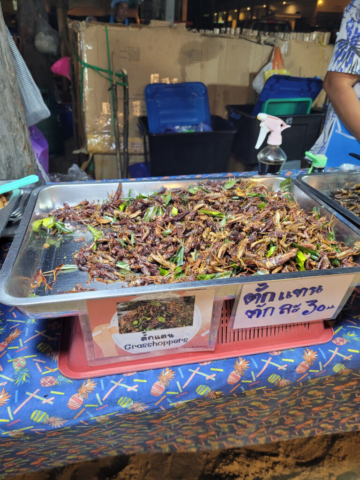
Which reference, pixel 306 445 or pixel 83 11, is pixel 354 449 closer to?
pixel 306 445

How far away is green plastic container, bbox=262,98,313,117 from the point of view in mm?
3652

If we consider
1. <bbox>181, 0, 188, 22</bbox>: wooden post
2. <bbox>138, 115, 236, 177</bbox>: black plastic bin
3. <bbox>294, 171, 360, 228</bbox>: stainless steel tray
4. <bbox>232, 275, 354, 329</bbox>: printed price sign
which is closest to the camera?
<bbox>232, 275, 354, 329</bbox>: printed price sign

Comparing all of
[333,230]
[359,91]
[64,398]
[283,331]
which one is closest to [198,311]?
[283,331]

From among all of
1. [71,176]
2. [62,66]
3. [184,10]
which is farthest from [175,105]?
[184,10]

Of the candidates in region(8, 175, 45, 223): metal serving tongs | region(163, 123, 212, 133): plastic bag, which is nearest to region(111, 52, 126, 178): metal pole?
region(163, 123, 212, 133): plastic bag

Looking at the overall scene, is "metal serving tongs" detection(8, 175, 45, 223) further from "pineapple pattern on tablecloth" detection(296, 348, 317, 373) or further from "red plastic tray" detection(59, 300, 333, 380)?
"pineapple pattern on tablecloth" detection(296, 348, 317, 373)

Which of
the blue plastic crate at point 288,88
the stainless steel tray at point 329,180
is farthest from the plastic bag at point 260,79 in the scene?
the stainless steel tray at point 329,180

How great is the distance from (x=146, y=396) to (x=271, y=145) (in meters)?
1.57

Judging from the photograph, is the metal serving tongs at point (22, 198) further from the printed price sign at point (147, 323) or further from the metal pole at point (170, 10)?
the metal pole at point (170, 10)

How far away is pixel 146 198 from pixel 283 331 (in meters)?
0.98

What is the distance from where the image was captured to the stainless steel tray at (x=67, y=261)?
88 centimetres

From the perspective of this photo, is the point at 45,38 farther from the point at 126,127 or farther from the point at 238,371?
the point at 238,371

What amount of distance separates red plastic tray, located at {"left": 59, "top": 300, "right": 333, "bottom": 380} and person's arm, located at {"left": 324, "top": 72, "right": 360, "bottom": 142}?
199 cm

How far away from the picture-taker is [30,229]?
1.36 meters
